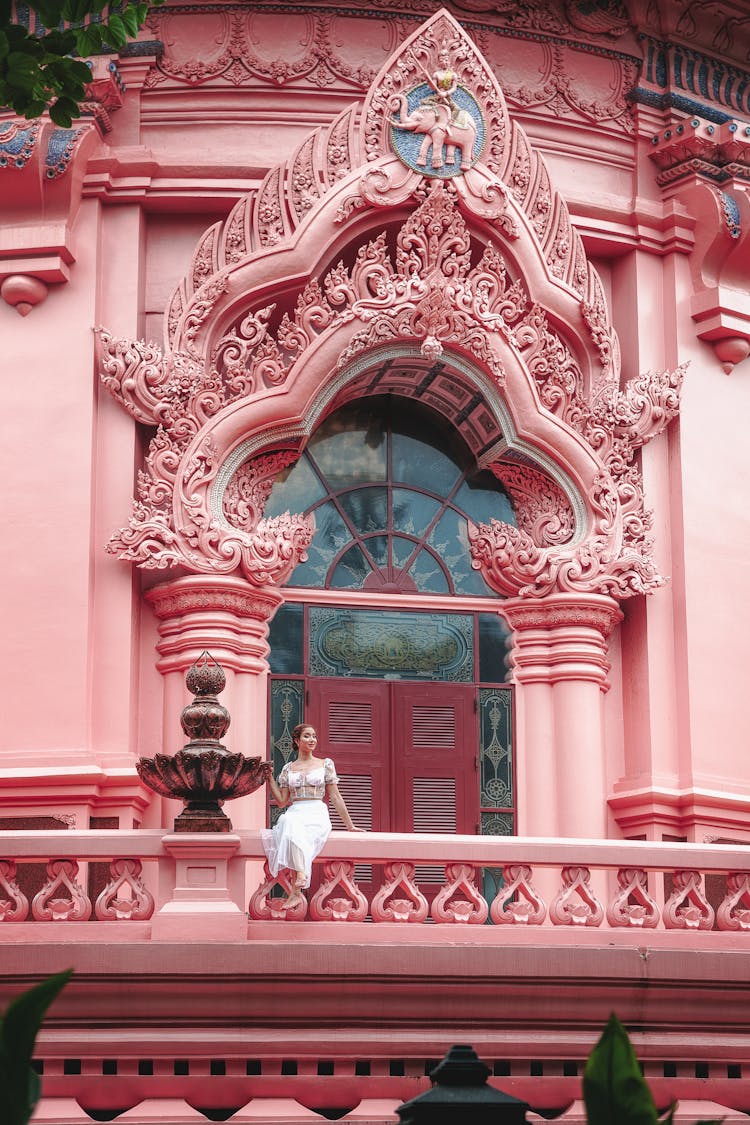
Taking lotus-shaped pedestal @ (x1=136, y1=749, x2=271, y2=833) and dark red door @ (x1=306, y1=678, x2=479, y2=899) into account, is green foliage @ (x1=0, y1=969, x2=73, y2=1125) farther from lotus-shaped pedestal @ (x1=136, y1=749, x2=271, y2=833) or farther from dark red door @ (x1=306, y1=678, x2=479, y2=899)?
dark red door @ (x1=306, y1=678, x2=479, y2=899)

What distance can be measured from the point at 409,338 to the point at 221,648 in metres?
2.44

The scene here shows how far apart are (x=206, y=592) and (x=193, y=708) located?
2555 millimetres

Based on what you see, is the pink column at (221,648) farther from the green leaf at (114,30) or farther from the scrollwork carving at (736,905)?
the green leaf at (114,30)

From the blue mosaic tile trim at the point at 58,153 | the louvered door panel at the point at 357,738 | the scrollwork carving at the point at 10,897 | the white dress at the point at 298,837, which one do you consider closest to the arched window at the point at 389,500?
the louvered door panel at the point at 357,738

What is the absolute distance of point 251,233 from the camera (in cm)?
1197

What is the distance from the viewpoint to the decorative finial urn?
29.0ft

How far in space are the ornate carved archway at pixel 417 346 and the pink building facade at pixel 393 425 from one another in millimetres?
22

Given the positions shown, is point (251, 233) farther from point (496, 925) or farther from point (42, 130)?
point (496, 925)

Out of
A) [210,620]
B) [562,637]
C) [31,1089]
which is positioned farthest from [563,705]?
[31,1089]

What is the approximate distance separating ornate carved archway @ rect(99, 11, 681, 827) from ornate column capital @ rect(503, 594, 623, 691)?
0.07 ft

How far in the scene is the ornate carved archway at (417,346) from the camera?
11.8 m

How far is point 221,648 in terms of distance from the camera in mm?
11539

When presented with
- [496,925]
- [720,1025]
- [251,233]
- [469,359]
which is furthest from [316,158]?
[720,1025]

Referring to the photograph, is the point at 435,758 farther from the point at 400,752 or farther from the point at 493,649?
the point at 493,649
